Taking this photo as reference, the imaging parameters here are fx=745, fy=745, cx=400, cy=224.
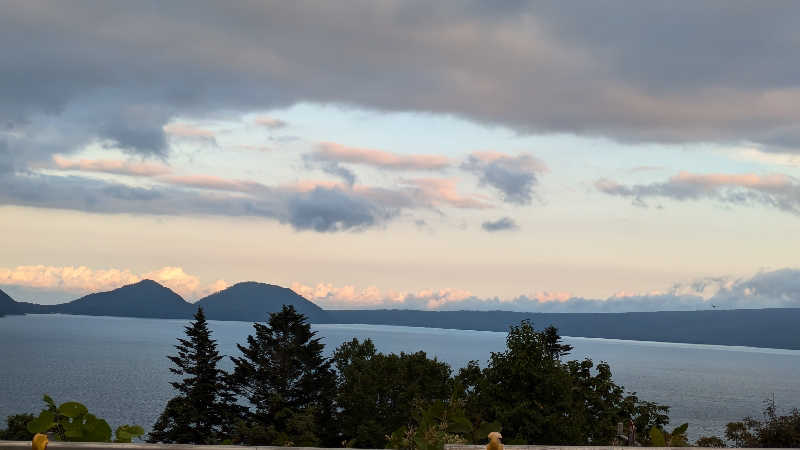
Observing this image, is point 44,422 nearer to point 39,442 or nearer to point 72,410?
point 72,410

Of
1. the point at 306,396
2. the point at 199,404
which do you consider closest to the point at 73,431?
the point at 306,396

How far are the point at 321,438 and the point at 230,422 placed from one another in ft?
27.1

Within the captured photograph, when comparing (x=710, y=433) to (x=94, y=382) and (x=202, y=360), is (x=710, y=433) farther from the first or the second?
(x=94, y=382)

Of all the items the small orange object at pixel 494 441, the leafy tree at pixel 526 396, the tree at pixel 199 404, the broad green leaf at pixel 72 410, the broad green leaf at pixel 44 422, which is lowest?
the tree at pixel 199 404

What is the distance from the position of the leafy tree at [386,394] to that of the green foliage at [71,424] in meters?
56.7

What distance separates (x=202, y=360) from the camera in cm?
6894

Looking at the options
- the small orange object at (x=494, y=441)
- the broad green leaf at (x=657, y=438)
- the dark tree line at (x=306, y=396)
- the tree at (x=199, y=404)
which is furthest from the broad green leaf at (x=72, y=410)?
the tree at (x=199, y=404)

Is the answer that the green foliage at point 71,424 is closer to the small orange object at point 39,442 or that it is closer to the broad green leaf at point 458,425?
the small orange object at point 39,442

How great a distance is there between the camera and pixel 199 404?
6762 cm

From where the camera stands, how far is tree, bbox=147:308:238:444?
65562 millimetres

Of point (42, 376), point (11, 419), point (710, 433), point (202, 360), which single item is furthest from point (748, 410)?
point (42, 376)

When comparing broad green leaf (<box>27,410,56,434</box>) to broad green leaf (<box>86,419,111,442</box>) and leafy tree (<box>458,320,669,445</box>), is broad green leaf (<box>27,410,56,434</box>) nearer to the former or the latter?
broad green leaf (<box>86,419,111,442</box>)

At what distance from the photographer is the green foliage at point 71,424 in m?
7.29

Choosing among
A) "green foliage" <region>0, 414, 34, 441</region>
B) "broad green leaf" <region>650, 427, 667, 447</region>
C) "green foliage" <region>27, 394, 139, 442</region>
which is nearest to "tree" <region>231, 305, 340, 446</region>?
"green foliage" <region>0, 414, 34, 441</region>
